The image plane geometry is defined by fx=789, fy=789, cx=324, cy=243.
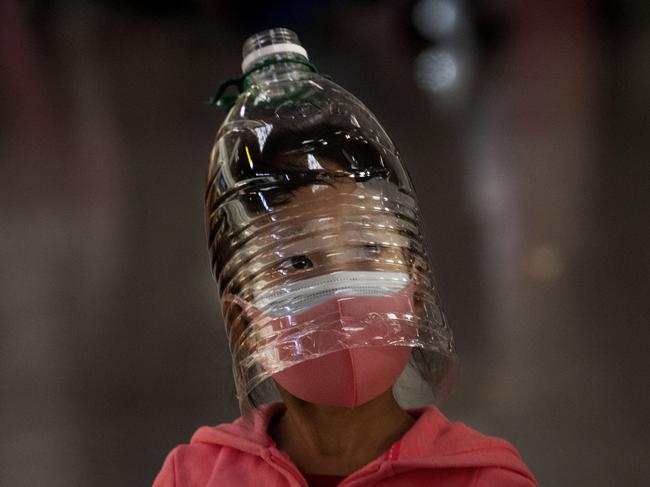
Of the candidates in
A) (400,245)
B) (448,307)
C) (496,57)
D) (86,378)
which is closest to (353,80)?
(496,57)

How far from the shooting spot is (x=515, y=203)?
1253 millimetres

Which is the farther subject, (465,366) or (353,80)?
(353,80)

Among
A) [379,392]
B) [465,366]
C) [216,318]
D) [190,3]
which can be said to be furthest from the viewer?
[190,3]

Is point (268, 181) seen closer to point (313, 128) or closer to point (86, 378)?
point (313, 128)

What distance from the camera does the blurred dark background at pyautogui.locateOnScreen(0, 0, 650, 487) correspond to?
3.71 feet

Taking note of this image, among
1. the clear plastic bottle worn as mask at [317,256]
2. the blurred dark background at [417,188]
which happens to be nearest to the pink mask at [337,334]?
the clear plastic bottle worn as mask at [317,256]

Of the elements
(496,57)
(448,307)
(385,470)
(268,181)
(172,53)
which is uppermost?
(172,53)

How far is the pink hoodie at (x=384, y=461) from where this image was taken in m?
0.65

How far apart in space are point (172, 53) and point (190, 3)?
0.10 m

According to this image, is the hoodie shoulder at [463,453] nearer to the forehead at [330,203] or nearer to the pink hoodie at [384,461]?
the pink hoodie at [384,461]

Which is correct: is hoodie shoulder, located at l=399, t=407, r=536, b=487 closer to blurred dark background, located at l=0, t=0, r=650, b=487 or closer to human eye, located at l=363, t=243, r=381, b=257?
human eye, located at l=363, t=243, r=381, b=257

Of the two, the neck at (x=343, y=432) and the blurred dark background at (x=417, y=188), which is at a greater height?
the blurred dark background at (x=417, y=188)

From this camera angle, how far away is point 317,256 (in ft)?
2.01

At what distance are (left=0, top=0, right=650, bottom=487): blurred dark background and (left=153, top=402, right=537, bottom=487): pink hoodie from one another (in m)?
0.42
